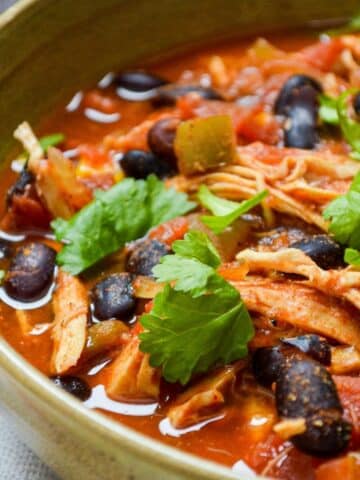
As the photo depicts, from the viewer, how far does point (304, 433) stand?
239cm

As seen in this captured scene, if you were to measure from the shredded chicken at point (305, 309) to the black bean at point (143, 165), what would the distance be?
2.84 ft

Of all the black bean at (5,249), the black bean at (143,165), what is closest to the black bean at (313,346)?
the black bean at (143,165)

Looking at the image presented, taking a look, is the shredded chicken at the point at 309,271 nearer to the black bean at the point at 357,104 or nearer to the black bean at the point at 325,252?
the black bean at the point at 325,252

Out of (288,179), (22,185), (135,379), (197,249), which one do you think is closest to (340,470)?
(135,379)

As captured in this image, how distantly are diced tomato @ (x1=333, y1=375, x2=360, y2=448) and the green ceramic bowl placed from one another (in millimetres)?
613

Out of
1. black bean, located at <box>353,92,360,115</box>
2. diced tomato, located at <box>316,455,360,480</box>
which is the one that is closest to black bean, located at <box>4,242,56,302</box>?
diced tomato, located at <box>316,455,360,480</box>

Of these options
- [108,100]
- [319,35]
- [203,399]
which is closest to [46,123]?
[108,100]

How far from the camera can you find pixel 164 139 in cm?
355

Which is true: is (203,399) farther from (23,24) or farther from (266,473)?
(23,24)

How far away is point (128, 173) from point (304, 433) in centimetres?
155

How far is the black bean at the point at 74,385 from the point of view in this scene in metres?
2.82

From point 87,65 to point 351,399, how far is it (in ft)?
7.76

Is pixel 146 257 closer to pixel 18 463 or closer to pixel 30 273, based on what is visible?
pixel 30 273

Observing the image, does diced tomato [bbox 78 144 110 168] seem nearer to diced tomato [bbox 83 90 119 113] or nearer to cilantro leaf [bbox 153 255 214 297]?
diced tomato [bbox 83 90 119 113]
